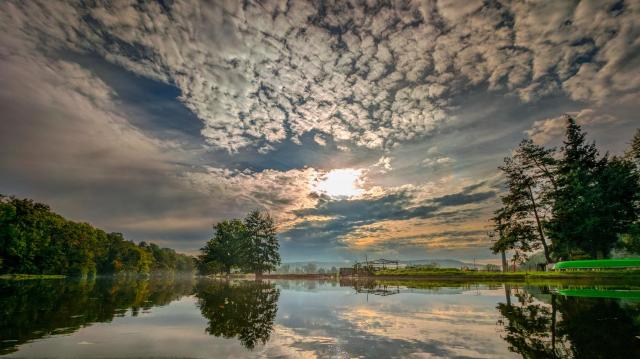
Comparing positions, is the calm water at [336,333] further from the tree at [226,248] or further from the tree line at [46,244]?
the tree line at [46,244]

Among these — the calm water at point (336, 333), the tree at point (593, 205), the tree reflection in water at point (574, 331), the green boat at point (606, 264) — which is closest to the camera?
the tree reflection in water at point (574, 331)

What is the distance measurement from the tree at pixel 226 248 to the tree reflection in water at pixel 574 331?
226ft

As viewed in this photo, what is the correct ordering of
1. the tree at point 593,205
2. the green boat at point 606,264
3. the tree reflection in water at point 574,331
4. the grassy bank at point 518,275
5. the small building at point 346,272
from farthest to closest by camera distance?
the small building at point 346,272, the tree at point 593,205, the green boat at point 606,264, the grassy bank at point 518,275, the tree reflection in water at point 574,331

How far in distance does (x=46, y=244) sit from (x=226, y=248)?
1570 inches

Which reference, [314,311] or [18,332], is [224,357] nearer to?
[18,332]

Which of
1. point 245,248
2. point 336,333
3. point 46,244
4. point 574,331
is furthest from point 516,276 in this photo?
point 46,244

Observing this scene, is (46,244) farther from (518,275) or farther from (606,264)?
(606,264)

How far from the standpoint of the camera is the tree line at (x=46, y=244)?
6384 cm

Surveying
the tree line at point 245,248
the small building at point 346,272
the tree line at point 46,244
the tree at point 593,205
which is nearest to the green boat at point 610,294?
the tree at point 593,205

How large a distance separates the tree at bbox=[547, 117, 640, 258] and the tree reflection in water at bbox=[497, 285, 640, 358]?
101 feet

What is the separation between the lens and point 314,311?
14703mm

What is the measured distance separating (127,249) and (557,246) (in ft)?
478

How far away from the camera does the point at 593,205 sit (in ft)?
125

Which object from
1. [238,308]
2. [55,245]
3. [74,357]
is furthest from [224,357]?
[55,245]
